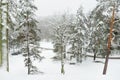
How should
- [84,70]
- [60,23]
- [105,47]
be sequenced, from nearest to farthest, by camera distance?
[105,47] < [60,23] < [84,70]

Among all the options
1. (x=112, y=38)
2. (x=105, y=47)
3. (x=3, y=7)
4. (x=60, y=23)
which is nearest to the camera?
(x=3, y=7)

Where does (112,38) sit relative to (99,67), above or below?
above

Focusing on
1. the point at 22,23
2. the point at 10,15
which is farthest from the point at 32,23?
the point at 10,15

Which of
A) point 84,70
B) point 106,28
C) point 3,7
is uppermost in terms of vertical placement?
point 3,7

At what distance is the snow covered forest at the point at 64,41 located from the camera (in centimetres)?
2147

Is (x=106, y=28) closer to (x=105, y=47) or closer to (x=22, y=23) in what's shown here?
(x=105, y=47)

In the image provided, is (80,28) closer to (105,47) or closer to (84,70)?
(84,70)

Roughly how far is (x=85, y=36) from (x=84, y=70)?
6.81 meters

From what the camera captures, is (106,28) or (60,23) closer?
(106,28)

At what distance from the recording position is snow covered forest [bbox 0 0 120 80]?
21.5m

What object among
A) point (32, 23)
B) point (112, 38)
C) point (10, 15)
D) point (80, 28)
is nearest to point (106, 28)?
point (112, 38)

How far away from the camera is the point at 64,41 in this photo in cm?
3116

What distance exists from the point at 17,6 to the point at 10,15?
3.85ft

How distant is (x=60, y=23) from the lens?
3080cm
